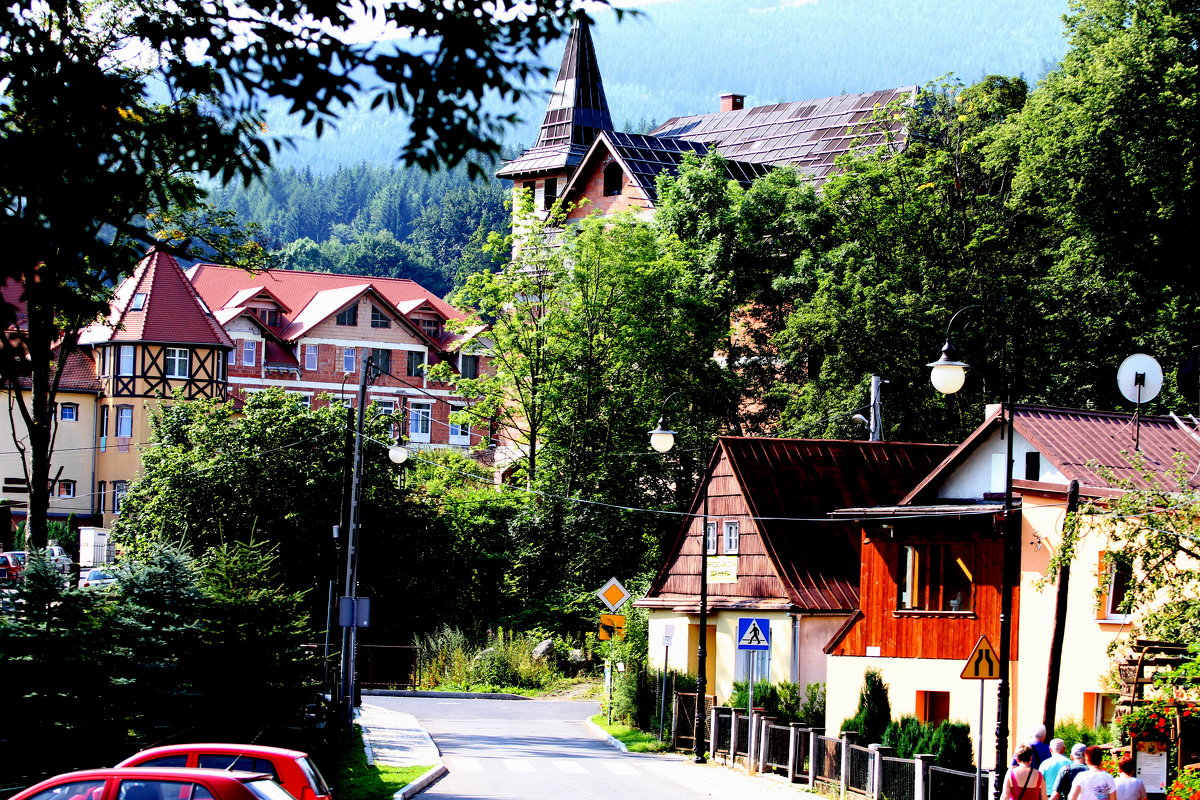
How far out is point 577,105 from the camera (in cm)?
8606

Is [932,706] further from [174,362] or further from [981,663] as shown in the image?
[174,362]

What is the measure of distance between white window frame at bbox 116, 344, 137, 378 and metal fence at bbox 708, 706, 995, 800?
47.2 meters

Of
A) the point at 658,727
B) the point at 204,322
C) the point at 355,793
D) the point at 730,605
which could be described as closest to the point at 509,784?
the point at 355,793

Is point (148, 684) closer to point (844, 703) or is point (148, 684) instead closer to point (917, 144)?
point (844, 703)

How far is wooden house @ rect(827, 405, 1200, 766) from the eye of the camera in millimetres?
25109

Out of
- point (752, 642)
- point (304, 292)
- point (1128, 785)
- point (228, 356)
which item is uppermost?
point (304, 292)

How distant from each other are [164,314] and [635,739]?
148 feet

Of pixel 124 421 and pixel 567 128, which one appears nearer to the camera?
pixel 124 421

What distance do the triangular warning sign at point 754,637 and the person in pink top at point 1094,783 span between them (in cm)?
1399

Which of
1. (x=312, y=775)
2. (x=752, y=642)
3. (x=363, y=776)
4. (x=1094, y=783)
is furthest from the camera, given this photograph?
(x=752, y=642)

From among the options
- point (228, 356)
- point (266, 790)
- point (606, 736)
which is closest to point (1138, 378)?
point (606, 736)

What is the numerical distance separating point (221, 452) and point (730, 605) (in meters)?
19.7

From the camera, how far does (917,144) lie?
173ft

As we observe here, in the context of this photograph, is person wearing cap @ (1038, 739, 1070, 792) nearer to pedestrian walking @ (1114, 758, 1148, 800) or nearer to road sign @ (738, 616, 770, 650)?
pedestrian walking @ (1114, 758, 1148, 800)
